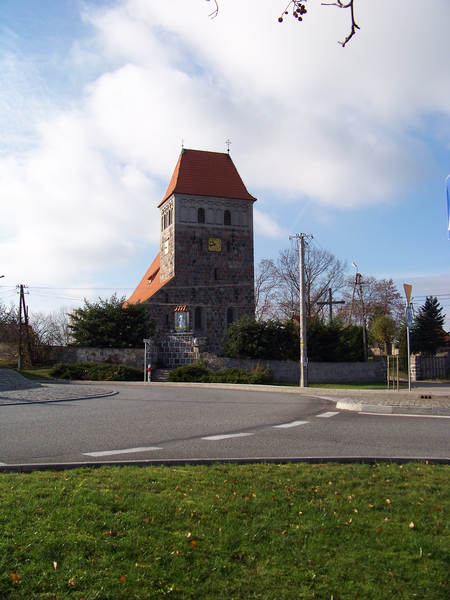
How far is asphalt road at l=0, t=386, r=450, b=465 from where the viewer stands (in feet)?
24.4

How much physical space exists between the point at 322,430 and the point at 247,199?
4008cm

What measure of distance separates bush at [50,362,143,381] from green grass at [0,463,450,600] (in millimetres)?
25956

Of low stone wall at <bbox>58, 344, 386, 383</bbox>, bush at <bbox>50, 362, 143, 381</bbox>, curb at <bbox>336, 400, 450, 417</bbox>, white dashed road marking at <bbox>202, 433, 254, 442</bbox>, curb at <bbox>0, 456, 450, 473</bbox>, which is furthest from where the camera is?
low stone wall at <bbox>58, 344, 386, 383</bbox>

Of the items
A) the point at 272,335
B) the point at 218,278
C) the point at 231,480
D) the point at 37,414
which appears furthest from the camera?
the point at 218,278

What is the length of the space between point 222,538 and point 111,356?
32155 mm

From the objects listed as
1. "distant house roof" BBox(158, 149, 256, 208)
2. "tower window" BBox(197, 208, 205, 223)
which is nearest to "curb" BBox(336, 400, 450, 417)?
"tower window" BBox(197, 208, 205, 223)

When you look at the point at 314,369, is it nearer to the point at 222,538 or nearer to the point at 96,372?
the point at 96,372

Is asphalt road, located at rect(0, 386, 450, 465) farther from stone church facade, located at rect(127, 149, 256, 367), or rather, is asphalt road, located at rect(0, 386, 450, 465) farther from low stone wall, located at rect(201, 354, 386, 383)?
stone church facade, located at rect(127, 149, 256, 367)

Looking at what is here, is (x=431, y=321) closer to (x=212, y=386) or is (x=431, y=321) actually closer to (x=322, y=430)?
(x=212, y=386)

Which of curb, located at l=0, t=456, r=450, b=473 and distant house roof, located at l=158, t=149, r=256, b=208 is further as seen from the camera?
distant house roof, located at l=158, t=149, r=256, b=208

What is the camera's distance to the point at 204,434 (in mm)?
9484

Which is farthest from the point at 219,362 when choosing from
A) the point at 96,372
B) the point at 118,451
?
the point at 118,451

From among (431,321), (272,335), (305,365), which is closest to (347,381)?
(272,335)

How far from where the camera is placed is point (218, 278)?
1829 inches
